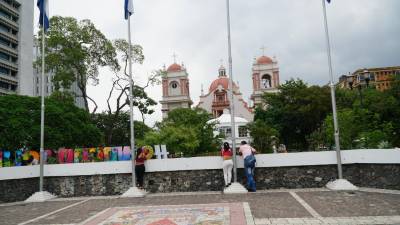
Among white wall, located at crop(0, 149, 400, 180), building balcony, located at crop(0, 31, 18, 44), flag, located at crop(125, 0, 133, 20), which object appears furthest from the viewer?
building balcony, located at crop(0, 31, 18, 44)

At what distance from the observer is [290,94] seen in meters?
34.5

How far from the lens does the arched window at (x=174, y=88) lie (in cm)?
7056

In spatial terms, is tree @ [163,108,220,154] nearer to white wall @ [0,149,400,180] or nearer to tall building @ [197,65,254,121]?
white wall @ [0,149,400,180]

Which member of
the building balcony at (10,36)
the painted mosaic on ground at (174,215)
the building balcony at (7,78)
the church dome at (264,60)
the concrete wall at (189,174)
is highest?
the building balcony at (10,36)

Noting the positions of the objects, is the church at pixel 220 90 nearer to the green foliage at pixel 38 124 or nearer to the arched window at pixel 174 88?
the arched window at pixel 174 88

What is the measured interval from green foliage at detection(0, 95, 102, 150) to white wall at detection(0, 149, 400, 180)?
9.38m

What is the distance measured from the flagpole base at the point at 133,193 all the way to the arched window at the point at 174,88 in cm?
5894

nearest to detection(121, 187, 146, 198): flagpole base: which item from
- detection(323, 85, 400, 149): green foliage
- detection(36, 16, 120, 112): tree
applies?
detection(323, 85, 400, 149): green foliage

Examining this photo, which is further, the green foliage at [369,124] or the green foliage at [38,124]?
the green foliage at [38,124]

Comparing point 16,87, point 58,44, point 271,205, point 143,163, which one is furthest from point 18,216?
point 16,87

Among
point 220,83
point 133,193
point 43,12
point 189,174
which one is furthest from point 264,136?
point 220,83

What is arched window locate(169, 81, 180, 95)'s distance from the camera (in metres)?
70.6

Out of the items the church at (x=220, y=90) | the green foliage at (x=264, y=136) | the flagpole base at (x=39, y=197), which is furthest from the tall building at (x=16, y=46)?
the flagpole base at (x=39, y=197)

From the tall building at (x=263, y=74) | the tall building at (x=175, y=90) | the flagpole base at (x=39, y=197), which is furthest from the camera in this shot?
the tall building at (x=175, y=90)
